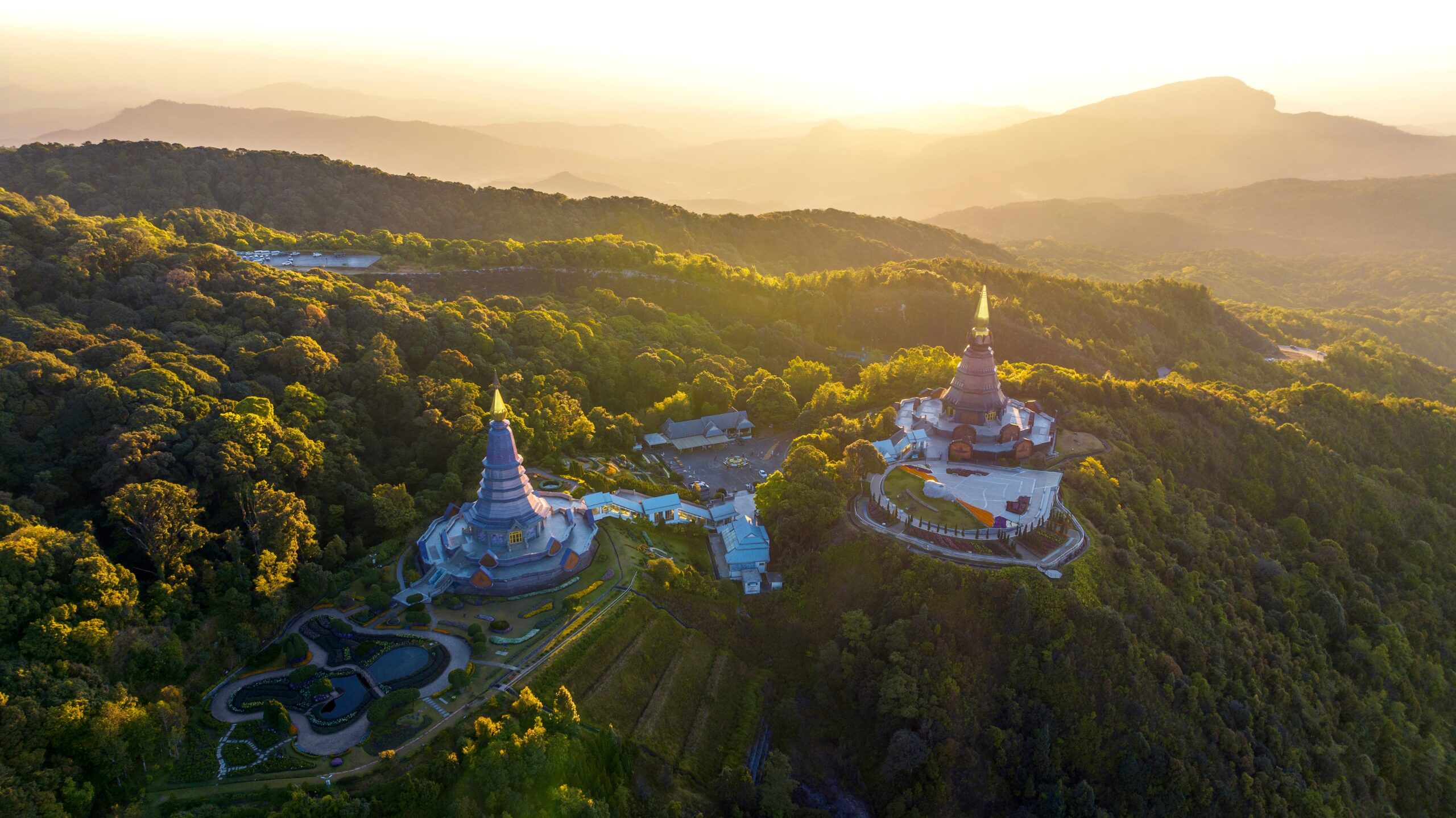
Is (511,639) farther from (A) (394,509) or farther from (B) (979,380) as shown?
(B) (979,380)

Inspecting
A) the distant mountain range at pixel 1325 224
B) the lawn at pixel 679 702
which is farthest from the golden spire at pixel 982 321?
the distant mountain range at pixel 1325 224

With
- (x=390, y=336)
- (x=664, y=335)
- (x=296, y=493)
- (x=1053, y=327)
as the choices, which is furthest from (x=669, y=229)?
(x=296, y=493)

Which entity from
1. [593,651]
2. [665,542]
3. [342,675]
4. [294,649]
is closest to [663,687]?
[593,651]

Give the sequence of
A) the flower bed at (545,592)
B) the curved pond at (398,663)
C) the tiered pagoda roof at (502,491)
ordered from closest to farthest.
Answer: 1. the curved pond at (398,663)
2. the flower bed at (545,592)
3. the tiered pagoda roof at (502,491)

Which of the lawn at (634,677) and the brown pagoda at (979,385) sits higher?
the brown pagoda at (979,385)

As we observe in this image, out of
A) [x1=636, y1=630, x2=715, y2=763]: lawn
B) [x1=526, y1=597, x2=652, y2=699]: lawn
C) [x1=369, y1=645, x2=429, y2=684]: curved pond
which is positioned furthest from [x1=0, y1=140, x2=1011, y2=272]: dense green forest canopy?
[x1=636, y1=630, x2=715, y2=763]: lawn

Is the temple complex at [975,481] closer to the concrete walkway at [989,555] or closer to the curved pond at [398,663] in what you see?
the concrete walkway at [989,555]

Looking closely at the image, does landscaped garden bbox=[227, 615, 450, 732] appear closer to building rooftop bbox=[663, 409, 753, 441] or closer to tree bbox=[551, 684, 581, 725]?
tree bbox=[551, 684, 581, 725]
